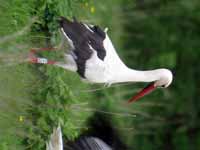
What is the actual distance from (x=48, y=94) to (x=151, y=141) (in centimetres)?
111

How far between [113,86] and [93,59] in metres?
0.81

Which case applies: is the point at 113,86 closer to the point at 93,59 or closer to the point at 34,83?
the point at 34,83

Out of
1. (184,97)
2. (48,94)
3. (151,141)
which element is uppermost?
(48,94)

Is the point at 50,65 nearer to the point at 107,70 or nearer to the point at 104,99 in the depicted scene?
the point at 107,70

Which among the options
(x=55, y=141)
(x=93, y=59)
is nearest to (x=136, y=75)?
(x=93, y=59)

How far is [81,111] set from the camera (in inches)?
109

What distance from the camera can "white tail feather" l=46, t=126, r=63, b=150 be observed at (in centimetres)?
242

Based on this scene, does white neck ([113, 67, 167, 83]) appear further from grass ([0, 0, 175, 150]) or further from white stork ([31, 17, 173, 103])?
grass ([0, 0, 175, 150])

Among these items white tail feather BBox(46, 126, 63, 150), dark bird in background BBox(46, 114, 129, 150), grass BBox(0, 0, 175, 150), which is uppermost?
grass BBox(0, 0, 175, 150)

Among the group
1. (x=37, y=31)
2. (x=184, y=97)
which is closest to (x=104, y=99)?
(x=184, y=97)

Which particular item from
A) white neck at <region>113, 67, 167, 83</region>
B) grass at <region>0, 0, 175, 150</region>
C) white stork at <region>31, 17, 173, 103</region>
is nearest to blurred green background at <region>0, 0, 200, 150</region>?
grass at <region>0, 0, 175, 150</region>

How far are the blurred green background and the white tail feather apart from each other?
53mm

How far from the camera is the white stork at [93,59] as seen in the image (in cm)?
219

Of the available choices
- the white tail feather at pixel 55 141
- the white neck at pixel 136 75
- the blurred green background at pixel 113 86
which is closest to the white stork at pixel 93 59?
the white neck at pixel 136 75
